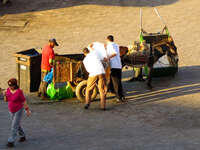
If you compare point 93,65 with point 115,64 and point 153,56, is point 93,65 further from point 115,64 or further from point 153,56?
point 153,56

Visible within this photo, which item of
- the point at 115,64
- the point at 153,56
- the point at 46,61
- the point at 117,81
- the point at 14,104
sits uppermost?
the point at 153,56

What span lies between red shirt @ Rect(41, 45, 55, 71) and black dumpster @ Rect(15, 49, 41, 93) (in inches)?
20.1

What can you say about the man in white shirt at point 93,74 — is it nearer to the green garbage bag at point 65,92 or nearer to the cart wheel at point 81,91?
the cart wheel at point 81,91

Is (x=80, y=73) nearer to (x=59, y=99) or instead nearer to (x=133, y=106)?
(x=59, y=99)

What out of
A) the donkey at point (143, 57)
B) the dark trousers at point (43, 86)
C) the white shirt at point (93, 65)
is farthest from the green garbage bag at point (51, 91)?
the donkey at point (143, 57)

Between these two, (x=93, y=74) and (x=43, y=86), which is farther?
(x=43, y=86)

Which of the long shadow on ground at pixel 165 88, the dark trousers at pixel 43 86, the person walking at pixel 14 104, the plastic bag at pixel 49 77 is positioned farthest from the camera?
the long shadow on ground at pixel 165 88

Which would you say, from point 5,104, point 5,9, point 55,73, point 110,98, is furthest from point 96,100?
point 5,9

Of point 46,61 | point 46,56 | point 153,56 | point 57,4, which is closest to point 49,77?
point 46,61

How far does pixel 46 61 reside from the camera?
11578 millimetres

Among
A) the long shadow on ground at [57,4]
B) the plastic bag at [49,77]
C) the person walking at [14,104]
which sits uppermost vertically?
the long shadow on ground at [57,4]

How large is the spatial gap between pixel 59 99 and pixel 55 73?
2.44ft

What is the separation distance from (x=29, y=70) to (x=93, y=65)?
2.21 meters

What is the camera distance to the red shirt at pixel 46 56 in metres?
11.4
